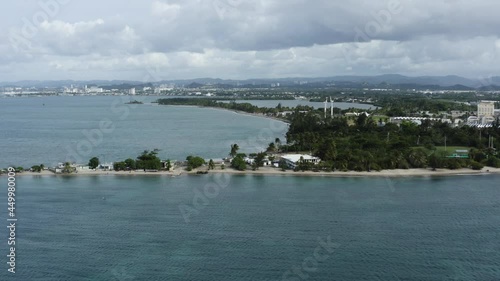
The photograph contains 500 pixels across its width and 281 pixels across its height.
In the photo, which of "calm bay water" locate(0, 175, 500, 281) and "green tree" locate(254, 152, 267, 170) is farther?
"green tree" locate(254, 152, 267, 170)

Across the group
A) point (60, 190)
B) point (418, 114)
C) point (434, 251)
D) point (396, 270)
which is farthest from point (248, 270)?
point (418, 114)

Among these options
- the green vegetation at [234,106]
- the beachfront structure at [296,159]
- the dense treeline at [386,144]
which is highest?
the green vegetation at [234,106]

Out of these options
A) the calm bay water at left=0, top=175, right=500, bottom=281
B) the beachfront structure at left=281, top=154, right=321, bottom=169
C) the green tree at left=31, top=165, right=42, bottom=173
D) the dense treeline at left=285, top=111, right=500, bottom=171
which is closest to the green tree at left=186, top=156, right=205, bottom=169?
the calm bay water at left=0, top=175, right=500, bottom=281

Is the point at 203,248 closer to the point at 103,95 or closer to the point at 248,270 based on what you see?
the point at 248,270

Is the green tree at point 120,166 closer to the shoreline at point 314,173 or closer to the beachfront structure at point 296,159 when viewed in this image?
the shoreline at point 314,173

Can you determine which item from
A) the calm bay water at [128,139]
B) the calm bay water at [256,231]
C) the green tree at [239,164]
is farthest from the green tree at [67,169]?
the green tree at [239,164]

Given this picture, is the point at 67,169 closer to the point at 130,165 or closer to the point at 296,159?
the point at 130,165

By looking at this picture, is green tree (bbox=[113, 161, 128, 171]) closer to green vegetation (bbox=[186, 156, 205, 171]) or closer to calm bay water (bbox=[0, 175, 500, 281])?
calm bay water (bbox=[0, 175, 500, 281])

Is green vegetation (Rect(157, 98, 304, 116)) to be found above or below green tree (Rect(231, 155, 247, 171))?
above

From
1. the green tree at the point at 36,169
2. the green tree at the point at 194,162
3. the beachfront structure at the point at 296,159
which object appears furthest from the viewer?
the beachfront structure at the point at 296,159
